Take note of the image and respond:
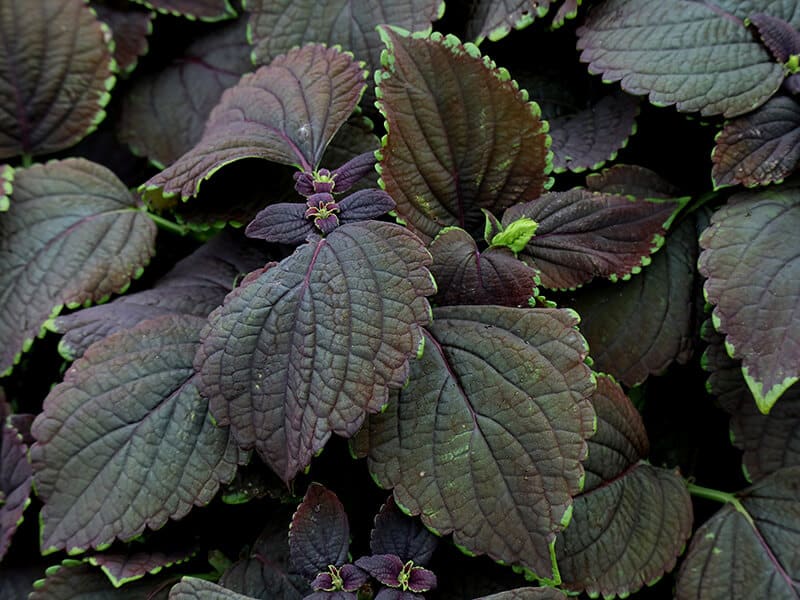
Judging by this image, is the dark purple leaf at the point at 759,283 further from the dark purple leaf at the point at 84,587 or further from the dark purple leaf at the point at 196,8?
the dark purple leaf at the point at 196,8

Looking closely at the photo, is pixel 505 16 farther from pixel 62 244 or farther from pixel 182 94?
pixel 62 244

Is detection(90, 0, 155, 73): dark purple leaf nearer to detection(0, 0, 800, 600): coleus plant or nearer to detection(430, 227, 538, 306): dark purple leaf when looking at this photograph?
detection(0, 0, 800, 600): coleus plant

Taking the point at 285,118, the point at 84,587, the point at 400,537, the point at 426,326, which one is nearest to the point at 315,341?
the point at 426,326

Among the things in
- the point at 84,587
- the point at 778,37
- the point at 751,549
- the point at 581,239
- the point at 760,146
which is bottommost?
the point at 84,587

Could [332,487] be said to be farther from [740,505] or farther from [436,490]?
[740,505]

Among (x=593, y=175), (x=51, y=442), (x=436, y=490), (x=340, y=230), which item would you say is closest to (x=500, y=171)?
(x=593, y=175)

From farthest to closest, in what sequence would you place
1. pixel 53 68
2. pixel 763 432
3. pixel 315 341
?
pixel 53 68 → pixel 763 432 → pixel 315 341

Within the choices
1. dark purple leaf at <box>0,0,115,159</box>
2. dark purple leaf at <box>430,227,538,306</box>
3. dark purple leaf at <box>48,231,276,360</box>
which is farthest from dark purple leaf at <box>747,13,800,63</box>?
dark purple leaf at <box>0,0,115,159</box>
